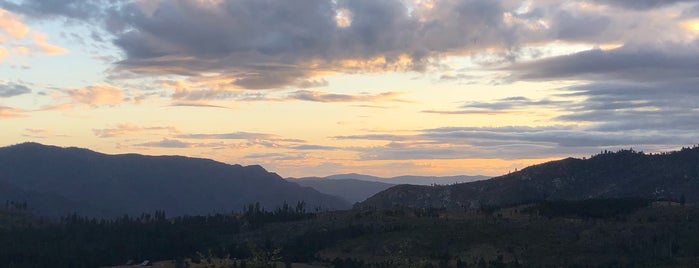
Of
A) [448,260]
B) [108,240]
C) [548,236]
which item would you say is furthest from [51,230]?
[548,236]

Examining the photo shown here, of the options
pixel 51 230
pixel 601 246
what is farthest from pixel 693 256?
pixel 51 230

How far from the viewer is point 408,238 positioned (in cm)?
12525

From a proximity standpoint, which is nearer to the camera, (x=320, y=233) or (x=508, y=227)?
(x=508, y=227)

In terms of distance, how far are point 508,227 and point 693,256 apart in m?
33.6

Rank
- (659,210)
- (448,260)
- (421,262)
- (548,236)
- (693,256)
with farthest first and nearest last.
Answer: (659,210), (548,236), (448,260), (693,256), (421,262)

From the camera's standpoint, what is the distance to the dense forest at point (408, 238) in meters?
107

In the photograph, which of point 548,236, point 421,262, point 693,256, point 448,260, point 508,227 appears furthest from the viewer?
point 508,227

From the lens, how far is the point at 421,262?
211 feet

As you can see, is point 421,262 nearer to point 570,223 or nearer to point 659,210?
point 570,223

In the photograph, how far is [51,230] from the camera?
146 metres

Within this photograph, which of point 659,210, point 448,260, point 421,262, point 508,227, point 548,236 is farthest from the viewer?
point 659,210

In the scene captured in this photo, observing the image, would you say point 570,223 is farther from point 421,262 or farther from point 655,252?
point 421,262

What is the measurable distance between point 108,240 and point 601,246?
78.9 metres

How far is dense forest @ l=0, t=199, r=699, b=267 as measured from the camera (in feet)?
352
